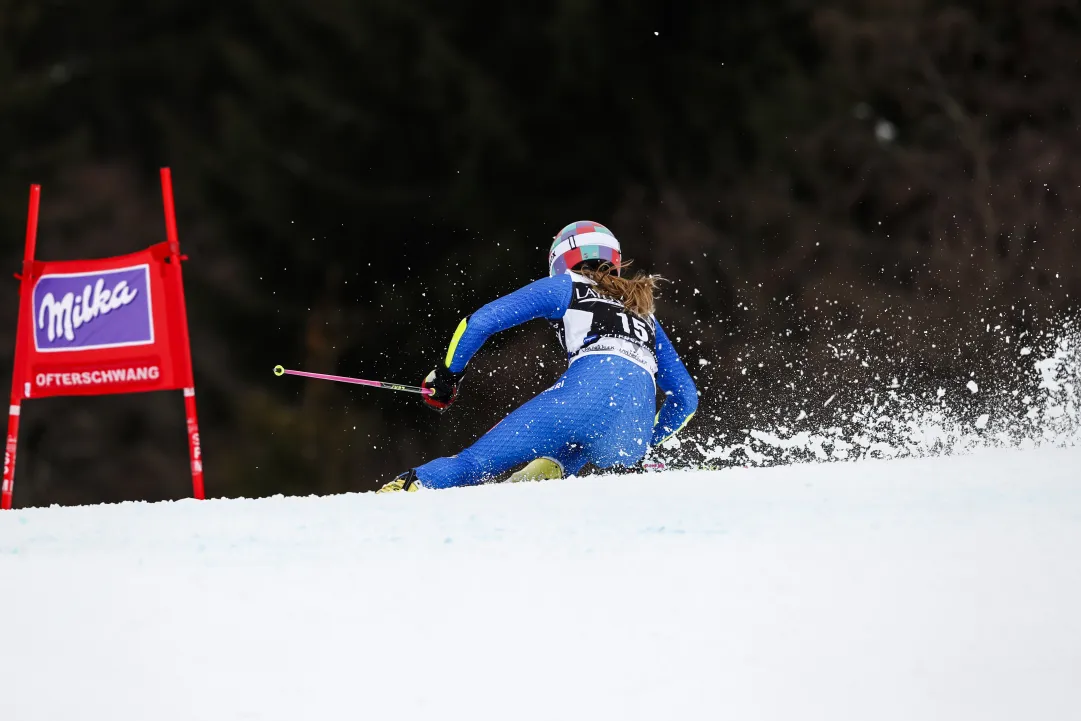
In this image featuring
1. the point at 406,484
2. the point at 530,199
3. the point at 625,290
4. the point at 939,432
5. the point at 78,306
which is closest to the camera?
the point at 406,484

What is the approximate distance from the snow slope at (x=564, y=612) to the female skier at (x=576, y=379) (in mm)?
1011

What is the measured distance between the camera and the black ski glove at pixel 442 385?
197 inches

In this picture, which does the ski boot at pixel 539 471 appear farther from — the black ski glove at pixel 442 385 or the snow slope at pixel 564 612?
the snow slope at pixel 564 612

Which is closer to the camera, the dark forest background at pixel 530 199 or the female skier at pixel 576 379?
the female skier at pixel 576 379

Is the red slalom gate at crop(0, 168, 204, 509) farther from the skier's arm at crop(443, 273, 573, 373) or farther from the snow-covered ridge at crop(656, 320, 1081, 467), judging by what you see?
the snow-covered ridge at crop(656, 320, 1081, 467)

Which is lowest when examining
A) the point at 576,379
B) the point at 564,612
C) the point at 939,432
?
the point at 564,612

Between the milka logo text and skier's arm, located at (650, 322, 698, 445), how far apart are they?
88.6 inches

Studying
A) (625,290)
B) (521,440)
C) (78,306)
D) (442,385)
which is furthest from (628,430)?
(78,306)

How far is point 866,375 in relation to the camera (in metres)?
13.5

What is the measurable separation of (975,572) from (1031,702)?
58cm

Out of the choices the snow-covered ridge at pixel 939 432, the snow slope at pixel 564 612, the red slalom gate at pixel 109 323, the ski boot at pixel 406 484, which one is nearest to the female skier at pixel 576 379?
the ski boot at pixel 406 484

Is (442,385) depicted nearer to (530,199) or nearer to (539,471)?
(539,471)

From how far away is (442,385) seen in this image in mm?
4996

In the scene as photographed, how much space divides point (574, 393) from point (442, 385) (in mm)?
452
